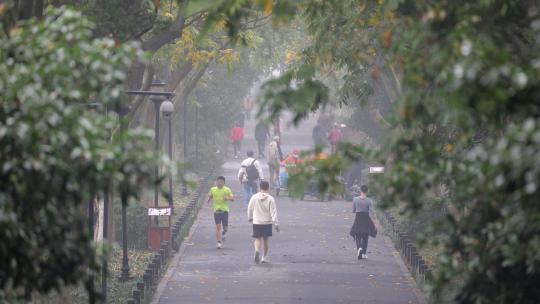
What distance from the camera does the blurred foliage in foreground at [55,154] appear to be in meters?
5.95

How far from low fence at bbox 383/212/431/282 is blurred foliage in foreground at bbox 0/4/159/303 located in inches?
452

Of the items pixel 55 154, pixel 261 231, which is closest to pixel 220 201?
pixel 261 231

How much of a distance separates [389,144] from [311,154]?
0.56 m

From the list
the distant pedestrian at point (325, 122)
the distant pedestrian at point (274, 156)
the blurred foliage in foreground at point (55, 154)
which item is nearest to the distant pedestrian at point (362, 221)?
the distant pedestrian at point (274, 156)

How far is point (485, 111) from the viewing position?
5699 millimetres

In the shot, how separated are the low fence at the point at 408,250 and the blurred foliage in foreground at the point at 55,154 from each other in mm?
11491

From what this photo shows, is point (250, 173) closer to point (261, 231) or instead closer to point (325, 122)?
point (261, 231)

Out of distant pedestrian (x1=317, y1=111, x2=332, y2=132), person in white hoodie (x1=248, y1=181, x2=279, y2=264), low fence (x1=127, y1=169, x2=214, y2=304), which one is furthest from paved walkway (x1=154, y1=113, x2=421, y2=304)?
distant pedestrian (x1=317, y1=111, x2=332, y2=132)

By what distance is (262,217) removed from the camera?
22.2m

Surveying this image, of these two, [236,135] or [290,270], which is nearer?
[290,270]

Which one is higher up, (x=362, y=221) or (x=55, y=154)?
(x=55, y=154)

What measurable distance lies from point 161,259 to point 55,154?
49.7 feet

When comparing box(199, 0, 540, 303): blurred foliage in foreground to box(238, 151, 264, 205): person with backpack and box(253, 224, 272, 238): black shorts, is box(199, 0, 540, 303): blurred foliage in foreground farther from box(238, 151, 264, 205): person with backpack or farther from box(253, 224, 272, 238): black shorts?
box(238, 151, 264, 205): person with backpack

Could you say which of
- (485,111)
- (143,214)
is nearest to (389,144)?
(485,111)
